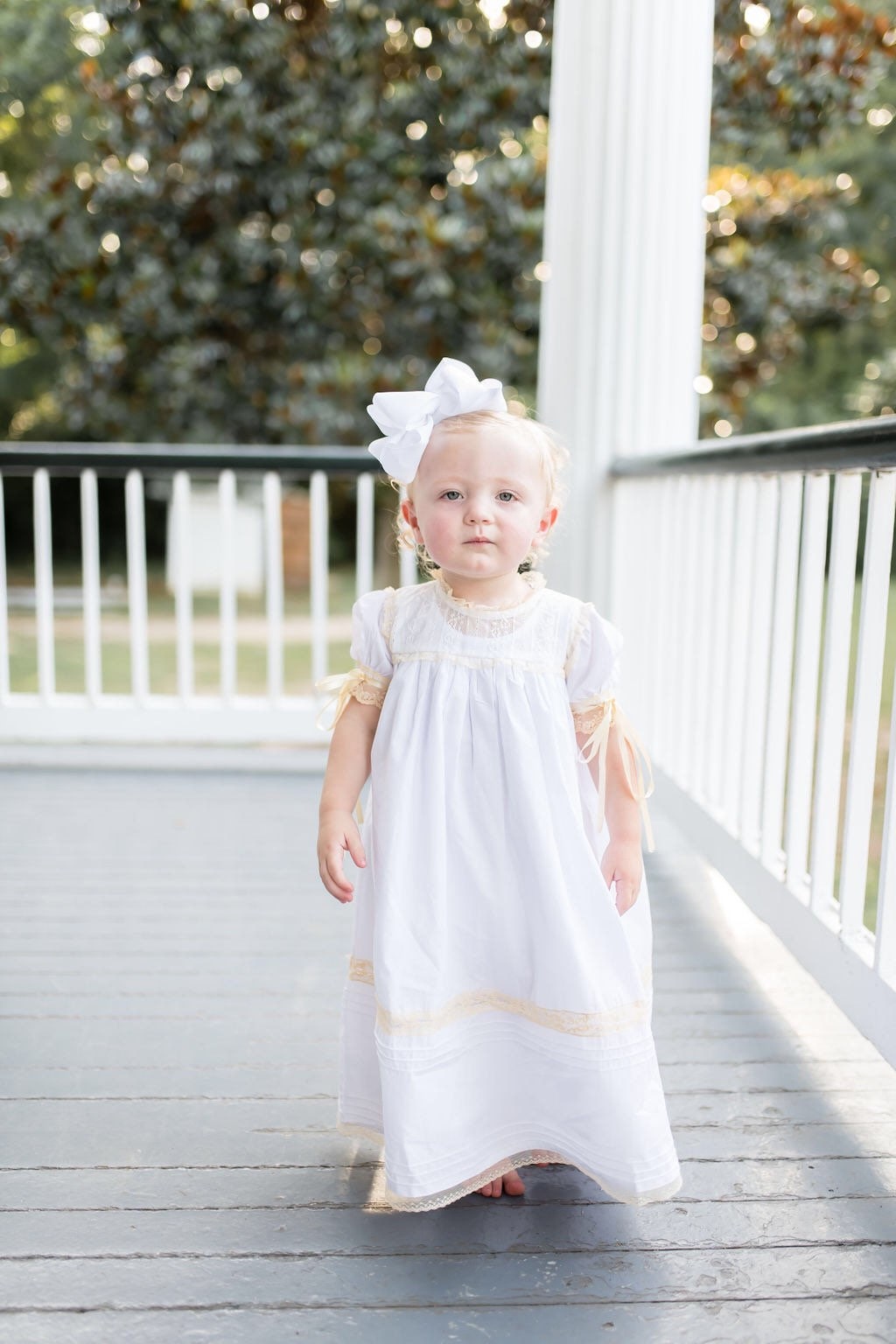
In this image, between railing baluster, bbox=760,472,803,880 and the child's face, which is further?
railing baluster, bbox=760,472,803,880

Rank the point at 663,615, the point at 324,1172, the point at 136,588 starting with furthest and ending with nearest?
the point at 136,588
the point at 663,615
the point at 324,1172

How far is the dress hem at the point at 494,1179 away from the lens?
1.45 m

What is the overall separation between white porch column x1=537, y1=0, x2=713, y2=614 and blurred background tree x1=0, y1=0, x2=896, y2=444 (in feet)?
15.1

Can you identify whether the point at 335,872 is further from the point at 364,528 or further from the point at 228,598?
the point at 364,528

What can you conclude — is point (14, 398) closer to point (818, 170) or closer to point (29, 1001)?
point (818, 170)

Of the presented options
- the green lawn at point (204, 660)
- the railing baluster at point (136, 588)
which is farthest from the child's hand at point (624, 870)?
the green lawn at point (204, 660)

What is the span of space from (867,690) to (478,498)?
0.74 meters

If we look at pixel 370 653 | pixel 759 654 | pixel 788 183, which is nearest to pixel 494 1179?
pixel 370 653

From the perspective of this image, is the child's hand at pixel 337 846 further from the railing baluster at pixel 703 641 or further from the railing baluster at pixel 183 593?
the railing baluster at pixel 183 593

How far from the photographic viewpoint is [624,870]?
1.52m

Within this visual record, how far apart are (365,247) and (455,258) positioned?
2.14 feet

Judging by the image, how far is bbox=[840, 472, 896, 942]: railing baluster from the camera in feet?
5.82

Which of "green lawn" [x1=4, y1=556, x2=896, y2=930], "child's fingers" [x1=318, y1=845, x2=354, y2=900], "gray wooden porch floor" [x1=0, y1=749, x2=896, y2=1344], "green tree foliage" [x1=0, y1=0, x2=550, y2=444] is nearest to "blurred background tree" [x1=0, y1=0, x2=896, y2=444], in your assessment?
"green tree foliage" [x1=0, y1=0, x2=550, y2=444]

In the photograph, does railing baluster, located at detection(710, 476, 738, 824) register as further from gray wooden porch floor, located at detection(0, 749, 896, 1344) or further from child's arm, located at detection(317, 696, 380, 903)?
child's arm, located at detection(317, 696, 380, 903)
